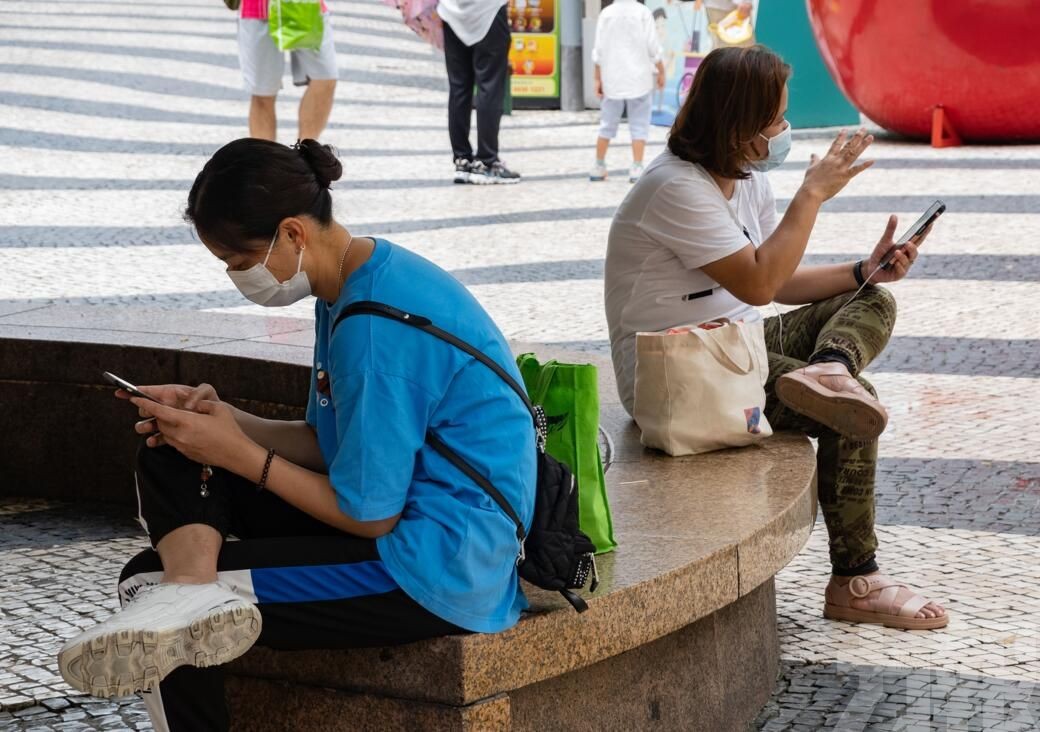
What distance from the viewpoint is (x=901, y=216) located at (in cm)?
859

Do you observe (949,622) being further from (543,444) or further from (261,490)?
(261,490)

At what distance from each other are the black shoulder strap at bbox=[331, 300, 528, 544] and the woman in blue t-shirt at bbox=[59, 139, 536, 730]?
1cm

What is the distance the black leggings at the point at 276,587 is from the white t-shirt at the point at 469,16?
803 centimetres

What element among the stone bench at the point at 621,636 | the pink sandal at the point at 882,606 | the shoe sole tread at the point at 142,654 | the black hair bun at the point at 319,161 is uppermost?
the black hair bun at the point at 319,161

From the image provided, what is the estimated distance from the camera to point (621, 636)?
2.65 metres

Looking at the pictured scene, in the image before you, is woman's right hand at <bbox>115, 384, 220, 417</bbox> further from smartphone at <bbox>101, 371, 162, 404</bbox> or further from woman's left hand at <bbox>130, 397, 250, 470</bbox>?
woman's left hand at <bbox>130, 397, 250, 470</bbox>

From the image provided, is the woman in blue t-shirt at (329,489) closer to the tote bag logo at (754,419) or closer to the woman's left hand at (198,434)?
the woman's left hand at (198,434)

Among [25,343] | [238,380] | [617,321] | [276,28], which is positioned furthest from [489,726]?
Answer: [276,28]

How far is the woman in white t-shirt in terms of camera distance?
11.7 feet

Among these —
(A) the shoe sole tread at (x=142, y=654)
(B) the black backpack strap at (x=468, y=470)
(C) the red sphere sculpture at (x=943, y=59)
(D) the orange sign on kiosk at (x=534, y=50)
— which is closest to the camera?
(A) the shoe sole tread at (x=142, y=654)

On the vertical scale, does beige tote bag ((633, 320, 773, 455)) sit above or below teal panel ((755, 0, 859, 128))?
below

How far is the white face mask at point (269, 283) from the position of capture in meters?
2.48

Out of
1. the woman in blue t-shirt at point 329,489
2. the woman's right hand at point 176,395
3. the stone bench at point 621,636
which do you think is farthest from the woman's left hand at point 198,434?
the stone bench at point 621,636

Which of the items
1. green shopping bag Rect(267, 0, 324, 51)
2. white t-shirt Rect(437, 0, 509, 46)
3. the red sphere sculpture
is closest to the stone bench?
green shopping bag Rect(267, 0, 324, 51)
